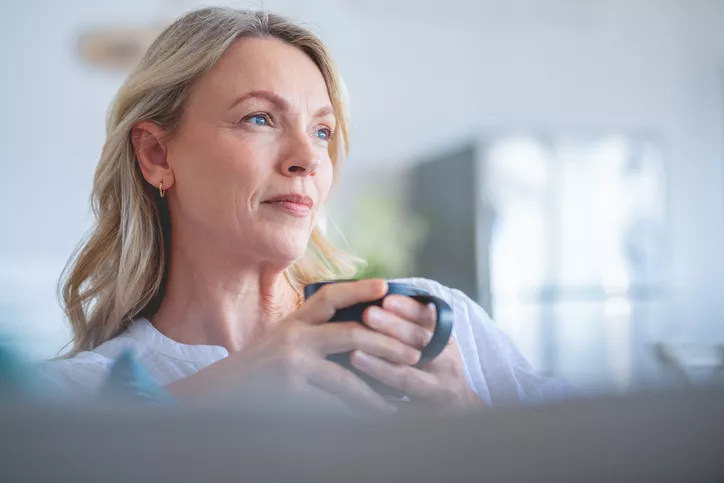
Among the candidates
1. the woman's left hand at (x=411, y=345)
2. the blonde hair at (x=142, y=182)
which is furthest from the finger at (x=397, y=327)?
the blonde hair at (x=142, y=182)

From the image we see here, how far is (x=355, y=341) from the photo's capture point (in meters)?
0.61

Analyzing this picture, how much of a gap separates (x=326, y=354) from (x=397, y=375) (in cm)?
7

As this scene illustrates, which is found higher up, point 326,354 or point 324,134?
point 324,134

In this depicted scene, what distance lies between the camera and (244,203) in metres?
0.89

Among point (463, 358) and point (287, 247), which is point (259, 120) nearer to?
point (287, 247)

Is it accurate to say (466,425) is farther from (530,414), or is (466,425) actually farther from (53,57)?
(53,57)

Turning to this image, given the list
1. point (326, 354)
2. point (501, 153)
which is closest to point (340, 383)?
point (326, 354)

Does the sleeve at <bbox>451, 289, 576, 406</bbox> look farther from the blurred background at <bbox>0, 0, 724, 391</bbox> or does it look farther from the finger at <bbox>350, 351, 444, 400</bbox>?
the blurred background at <bbox>0, 0, 724, 391</bbox>

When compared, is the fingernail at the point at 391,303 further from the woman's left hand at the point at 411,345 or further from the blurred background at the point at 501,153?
the blurred background at the point at 501,153

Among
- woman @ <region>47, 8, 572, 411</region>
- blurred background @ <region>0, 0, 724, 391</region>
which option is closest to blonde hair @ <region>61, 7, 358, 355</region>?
woman @ <region>47, 8, 572, 411</region>

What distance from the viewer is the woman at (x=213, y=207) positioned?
2.97 feet

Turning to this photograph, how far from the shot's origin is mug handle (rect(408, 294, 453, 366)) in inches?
24.3

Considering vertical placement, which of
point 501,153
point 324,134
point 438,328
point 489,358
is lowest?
point 489,358

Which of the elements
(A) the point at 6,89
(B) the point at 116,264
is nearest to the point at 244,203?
(B) the point at 116,264
